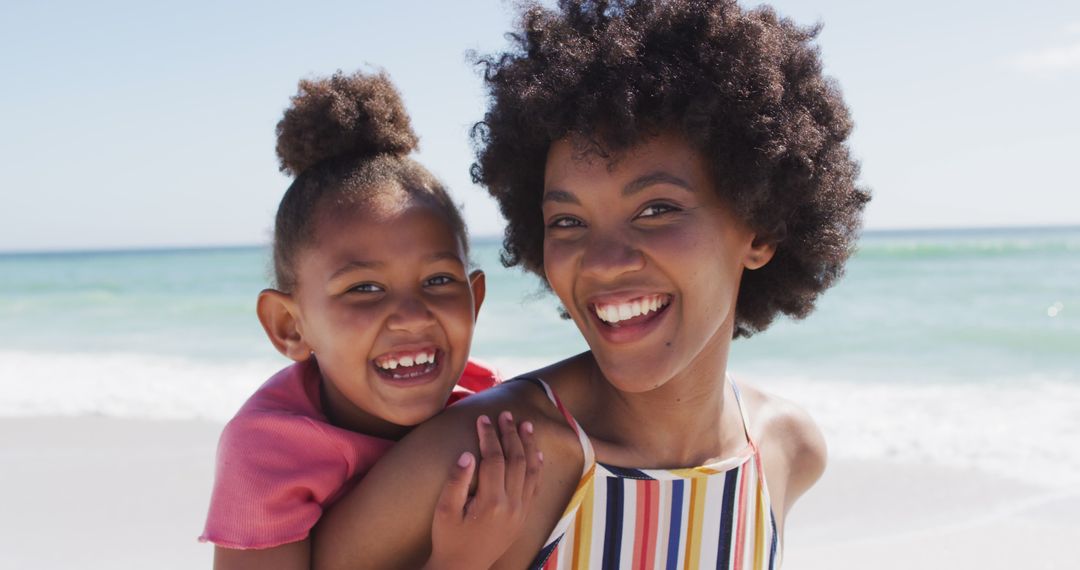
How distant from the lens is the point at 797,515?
5832 millimetres

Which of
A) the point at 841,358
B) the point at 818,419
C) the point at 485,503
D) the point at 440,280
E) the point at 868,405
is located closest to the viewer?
the point at 485,503

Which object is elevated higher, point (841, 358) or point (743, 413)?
point (841, 358)

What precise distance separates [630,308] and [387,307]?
619 millimetres

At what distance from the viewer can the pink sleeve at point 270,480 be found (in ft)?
7.11

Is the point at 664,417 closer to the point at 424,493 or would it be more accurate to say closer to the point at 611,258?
the point at 611,258

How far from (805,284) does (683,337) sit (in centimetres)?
82

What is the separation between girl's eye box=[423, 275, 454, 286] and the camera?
101 inches

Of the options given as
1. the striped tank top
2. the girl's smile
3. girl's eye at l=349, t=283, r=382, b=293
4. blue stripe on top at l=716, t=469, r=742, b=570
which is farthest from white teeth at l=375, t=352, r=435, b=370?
blue stripe on top at l=716, t=469, r=742, b=570

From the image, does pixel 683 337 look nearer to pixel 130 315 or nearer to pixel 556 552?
pixel 556 552

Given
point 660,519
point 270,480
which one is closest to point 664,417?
point 660,519

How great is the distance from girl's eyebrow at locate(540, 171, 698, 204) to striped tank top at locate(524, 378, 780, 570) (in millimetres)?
461

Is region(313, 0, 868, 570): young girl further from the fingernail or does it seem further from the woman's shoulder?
the woman's shoulder

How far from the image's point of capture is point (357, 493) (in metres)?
2.20

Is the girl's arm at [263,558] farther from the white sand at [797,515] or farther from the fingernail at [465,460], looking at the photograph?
the white sand at [797,515]
